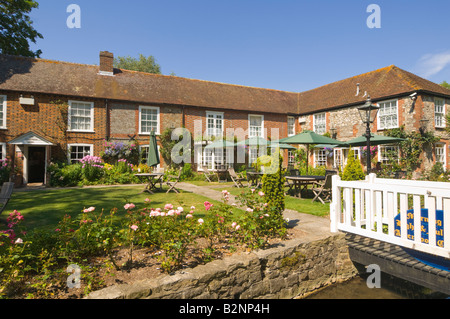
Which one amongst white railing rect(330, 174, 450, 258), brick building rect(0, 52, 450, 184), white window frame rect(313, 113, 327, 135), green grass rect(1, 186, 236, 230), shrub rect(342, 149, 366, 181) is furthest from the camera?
white window frame rect(313, 113, 327, 135)

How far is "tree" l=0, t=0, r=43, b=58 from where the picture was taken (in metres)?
18.1

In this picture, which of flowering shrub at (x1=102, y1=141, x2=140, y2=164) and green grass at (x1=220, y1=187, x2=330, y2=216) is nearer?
green grass at (x1=220, y1=187, x2=330, y2=216)

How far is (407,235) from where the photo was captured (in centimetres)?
365

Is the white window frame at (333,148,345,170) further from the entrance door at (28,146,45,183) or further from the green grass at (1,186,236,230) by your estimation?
the entrance door at (28,146,45,183)

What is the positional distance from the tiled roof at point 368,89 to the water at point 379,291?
13.7 meters

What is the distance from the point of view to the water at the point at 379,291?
13.8 ft

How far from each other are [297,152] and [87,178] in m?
15.1

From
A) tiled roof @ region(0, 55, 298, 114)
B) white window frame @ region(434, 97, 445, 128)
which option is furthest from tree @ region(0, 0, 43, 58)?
white window frame @ region(434, 97, 445, 128)

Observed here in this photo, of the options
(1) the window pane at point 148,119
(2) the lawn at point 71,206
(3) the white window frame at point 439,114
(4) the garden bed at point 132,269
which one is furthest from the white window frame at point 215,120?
(4) the garden bed at point 132,269

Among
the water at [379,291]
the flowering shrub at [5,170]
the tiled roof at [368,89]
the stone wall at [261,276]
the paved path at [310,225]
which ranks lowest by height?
the water at [379,291]

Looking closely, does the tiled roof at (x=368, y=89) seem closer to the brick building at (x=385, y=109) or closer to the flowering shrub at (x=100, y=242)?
the brick building at (x=385, y=109)

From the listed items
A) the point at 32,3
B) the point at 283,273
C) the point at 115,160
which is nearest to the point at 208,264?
the point at 283,273

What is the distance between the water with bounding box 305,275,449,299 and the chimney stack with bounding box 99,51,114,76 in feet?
59.3
